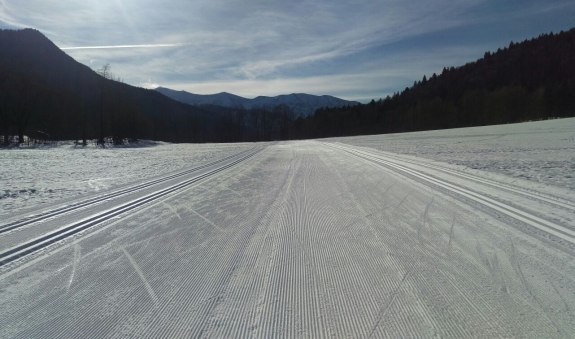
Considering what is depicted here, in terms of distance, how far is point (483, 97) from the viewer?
85.7 m

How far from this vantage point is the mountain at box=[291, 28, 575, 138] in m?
79.8

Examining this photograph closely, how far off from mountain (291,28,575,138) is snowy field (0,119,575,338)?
73936 millimetres

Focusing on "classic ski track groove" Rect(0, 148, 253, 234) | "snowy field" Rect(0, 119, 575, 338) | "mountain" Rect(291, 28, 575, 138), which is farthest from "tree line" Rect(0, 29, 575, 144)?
"snowy field" Rect(0, 119, 575, 338)

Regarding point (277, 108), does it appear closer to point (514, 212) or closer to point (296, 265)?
point (514, 212)

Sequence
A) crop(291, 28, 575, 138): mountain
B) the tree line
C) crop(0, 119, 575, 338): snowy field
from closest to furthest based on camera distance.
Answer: crop(0, 119, 575, 338): snowy field, the tree line, crop(291, 28, 575, 138): mountain

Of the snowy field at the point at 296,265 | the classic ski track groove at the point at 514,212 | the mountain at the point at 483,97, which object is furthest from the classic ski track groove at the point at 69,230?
the mountain at the point at 483,97

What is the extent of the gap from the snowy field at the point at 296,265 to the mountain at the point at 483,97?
73936 millimetres

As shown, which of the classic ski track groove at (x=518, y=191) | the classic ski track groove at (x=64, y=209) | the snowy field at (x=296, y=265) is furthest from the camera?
the classic ski track groove at (x=518, y=191)

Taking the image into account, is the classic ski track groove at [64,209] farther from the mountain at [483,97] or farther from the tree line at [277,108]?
the mountain at [483,97]

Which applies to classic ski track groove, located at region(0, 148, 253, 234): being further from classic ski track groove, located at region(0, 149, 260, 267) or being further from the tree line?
the tree line

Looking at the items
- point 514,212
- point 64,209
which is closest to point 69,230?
point 64,209

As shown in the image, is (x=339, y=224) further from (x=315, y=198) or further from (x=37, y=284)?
(x=37, y=284)

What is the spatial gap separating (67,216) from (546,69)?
125097 millimetres

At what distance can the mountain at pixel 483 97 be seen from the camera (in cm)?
7981
